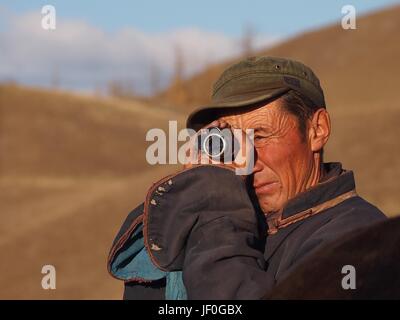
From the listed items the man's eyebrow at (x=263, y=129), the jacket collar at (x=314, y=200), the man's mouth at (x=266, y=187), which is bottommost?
the jacket collar at (x=314, y=200)

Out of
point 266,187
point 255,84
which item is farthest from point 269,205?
point 255,84

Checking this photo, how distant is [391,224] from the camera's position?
1587mm

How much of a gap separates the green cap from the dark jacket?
0.27 m

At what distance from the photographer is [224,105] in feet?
7.65

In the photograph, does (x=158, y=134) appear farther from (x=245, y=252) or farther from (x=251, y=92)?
(x=245, y=252)

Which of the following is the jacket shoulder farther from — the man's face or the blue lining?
the man's face

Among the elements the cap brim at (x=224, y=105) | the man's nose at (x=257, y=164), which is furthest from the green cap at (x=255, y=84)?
the man's nose at (x=257, y=164)

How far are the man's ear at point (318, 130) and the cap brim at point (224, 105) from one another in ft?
0.57

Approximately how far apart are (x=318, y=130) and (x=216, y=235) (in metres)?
0.66

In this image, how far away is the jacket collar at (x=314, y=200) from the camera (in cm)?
233

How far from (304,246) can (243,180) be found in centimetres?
21

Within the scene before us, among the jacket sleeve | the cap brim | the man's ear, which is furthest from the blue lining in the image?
the man's ear

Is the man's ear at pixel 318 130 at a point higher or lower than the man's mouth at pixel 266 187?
higher

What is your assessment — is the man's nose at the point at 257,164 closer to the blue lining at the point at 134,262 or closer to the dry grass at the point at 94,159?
the blue lining at the point at 134,262
